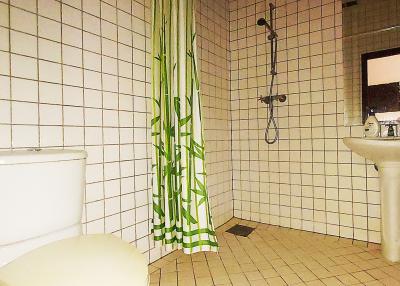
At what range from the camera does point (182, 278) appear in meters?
1.60

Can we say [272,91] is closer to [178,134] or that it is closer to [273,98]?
[273,98]

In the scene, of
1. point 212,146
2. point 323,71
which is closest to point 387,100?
point 323,71

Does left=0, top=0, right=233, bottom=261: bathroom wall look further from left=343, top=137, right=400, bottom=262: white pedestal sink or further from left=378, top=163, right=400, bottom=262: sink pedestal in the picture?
left=378, top=163, right=400, bottom=262: sink pedestal

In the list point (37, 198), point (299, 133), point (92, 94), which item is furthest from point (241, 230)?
point (37, 198)

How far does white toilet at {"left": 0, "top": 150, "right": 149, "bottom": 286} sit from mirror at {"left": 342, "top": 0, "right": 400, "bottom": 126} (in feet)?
6.34

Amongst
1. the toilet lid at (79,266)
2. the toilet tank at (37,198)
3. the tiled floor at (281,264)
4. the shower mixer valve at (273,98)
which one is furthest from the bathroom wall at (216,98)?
the toilet lid at (79,266)

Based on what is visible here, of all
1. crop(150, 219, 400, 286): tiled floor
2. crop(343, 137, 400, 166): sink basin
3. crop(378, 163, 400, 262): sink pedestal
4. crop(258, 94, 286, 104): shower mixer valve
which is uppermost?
crop(258, 94, 286, 104): shower mixer valve

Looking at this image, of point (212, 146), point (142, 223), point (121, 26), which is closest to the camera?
point (121, 26)

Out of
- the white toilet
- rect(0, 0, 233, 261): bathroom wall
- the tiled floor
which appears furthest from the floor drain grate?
the white toilet

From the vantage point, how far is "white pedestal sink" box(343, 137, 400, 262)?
62.5 inches

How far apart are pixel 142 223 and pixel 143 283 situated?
40.8 inches

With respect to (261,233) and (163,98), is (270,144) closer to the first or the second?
(261,233)

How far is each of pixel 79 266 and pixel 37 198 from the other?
0.36 m

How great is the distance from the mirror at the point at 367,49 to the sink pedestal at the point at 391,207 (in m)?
0.49
